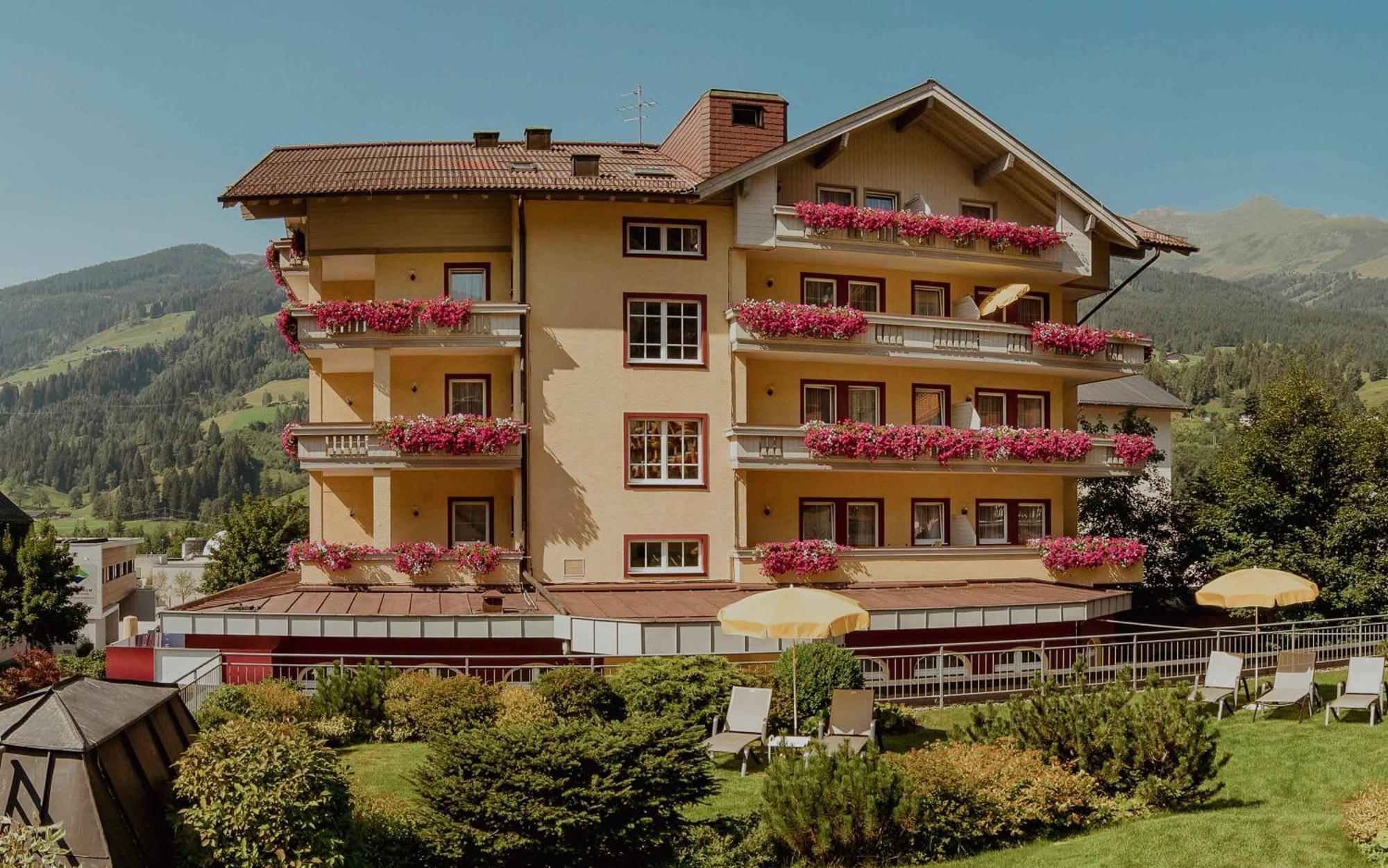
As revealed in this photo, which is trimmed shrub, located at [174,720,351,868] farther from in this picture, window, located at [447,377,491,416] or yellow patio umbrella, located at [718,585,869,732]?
window, located at [447,377,491,416]

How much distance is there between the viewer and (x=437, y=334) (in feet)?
91.7

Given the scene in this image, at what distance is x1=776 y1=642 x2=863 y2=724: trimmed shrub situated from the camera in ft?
60.7

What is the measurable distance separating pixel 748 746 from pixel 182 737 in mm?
7887

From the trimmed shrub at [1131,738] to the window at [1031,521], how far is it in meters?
18.2

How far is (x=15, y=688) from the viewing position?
30250 millimetres

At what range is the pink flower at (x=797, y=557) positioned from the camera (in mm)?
28750

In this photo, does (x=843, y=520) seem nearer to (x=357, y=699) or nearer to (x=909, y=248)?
(x=909, y=248)

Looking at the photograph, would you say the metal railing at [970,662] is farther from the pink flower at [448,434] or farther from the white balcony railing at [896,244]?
the white balcony railing at [896,244]

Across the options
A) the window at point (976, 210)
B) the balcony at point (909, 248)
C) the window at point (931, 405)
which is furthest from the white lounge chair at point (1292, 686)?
the window at point (976, 210)

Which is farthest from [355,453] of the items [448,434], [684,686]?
[684,686]

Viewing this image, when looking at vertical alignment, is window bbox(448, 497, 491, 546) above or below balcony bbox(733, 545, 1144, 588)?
above

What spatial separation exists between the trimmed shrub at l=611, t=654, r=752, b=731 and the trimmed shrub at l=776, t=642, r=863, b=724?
80cm

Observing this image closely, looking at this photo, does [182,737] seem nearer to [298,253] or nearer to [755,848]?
[755,848]

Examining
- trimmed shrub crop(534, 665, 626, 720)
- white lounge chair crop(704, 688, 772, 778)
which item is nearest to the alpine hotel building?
trimmed shrub crop(534, 665, 626, 720)
